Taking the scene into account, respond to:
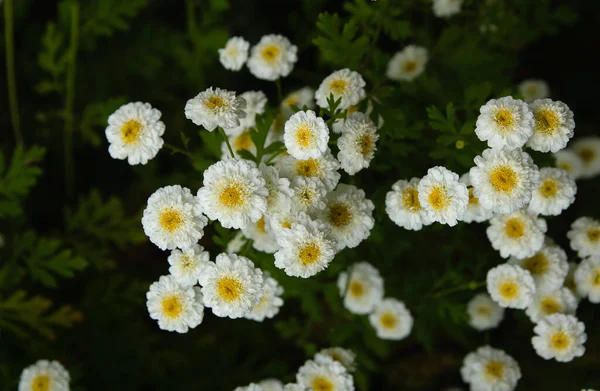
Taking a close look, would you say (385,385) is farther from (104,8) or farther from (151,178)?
(104,8)

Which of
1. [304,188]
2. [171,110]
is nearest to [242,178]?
[304,188]

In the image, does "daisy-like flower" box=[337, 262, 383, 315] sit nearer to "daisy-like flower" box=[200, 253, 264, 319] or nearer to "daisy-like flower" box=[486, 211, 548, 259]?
"daisy-like flower" box=[486, 211, 548, 259]

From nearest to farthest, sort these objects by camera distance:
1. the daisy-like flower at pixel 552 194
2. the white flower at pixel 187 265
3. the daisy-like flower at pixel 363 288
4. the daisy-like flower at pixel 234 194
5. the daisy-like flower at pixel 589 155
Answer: the daisy-like flower at pixel 234 194 → the white flower at pixel 187 265 → the daisy-like flower at pixel 552 194 → the daisy-like flower at pixel 363 288 → the daisy-like flower at pixel 589 155

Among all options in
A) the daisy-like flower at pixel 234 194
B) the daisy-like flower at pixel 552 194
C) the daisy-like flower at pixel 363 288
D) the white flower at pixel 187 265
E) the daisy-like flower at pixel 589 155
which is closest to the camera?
the daisy-like flower at pixel 234 194

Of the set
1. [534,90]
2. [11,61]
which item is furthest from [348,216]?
[11,61]

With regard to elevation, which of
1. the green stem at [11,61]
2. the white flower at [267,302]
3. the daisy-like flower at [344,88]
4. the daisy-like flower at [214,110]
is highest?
the green stem at [11,61]

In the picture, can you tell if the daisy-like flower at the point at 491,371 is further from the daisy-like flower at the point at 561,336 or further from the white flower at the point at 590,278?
the white flower at the point at 590,278

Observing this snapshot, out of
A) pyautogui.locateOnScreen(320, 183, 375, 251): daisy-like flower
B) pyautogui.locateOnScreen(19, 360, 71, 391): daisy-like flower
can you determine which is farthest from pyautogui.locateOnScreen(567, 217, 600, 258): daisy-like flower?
pyautogui.locateOnScreen(19, 360, 71, 391): daisy-like flower

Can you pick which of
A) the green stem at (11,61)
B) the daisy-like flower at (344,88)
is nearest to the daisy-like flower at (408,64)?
the daisy-like flower at (344,88)

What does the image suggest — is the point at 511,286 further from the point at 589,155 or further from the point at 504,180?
the point at 589,155
